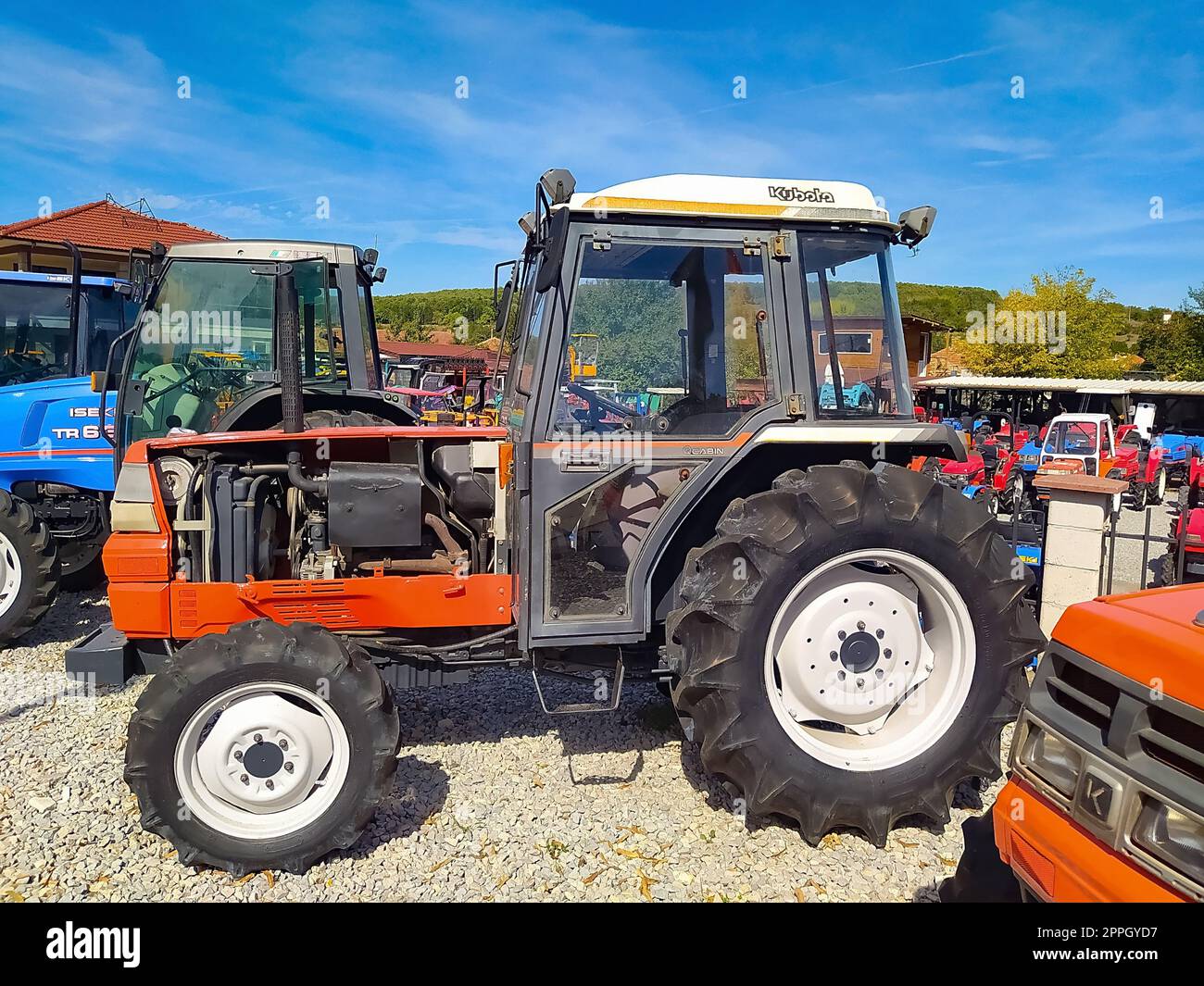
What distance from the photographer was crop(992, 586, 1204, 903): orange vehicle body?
1683 millimetres

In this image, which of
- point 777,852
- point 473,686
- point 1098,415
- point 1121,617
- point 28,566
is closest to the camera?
point 1121,617

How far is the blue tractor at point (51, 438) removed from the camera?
5512 millimetres

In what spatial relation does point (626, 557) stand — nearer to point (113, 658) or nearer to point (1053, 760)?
point (1053, 760)

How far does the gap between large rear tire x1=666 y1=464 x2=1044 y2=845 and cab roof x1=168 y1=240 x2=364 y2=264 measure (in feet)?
13.0

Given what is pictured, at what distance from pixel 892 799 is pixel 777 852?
1.66 ft

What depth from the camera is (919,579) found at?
3385 millimetres

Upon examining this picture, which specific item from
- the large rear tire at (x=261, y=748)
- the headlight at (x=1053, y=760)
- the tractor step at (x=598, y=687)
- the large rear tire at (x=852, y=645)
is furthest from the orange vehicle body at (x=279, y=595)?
the headlight at (x=1053, y=760)

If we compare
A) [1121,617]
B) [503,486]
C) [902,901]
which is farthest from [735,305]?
[902,901]

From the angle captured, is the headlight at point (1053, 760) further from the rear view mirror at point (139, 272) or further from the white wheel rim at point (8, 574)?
the rear view mirror at point (139, 272)

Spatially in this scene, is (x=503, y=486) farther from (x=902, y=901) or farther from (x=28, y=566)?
(x=28, y=566)

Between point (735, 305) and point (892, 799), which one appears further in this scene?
point (735, 305)

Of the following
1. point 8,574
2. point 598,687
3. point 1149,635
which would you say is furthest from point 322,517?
point 8,574

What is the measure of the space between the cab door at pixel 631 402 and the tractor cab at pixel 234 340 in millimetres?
2346
